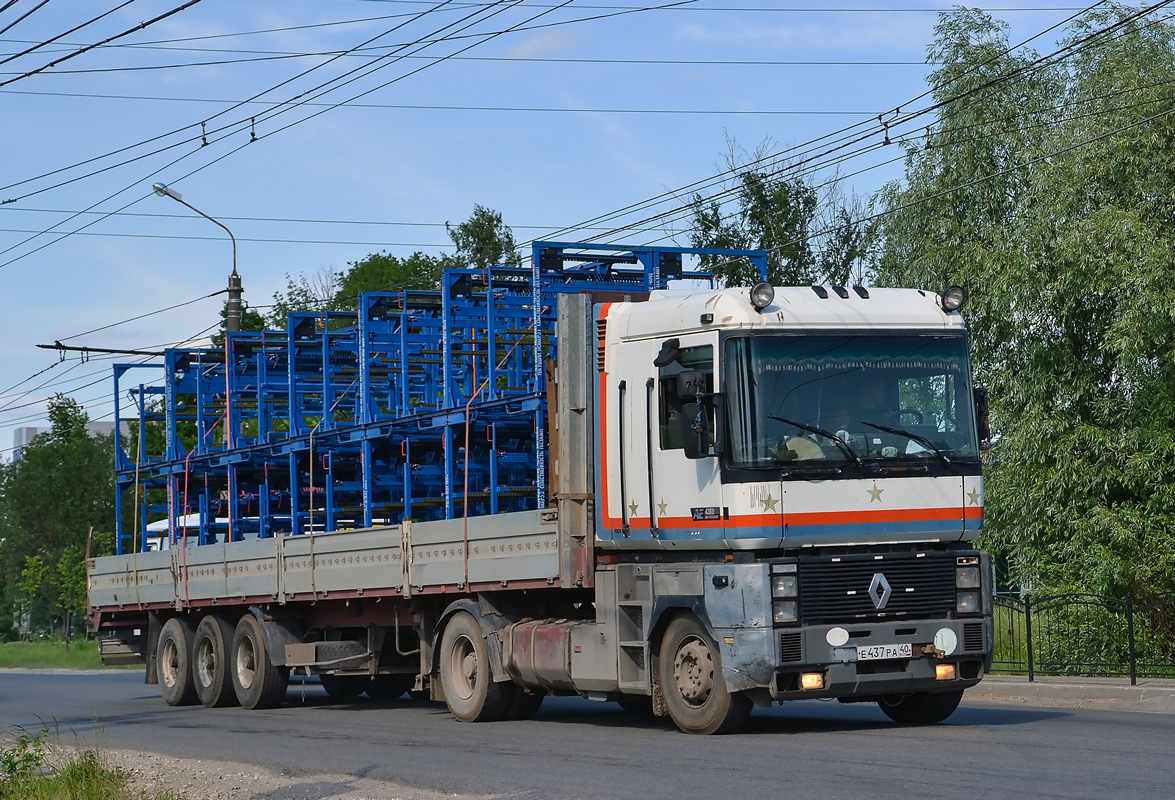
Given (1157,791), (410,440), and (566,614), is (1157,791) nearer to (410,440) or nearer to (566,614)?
(566,614)

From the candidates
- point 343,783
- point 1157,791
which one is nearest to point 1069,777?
point 1157,791

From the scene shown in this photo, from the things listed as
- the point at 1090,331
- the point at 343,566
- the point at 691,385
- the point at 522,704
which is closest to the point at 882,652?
the point at 691,385

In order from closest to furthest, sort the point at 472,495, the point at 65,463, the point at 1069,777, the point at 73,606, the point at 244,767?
the point at 1069,777
the point at 244,767
the point at 472,495
the point at 73,606
the point at 65,463

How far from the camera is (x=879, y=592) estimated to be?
1251 cm

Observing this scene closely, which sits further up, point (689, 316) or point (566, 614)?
point (689, 316)

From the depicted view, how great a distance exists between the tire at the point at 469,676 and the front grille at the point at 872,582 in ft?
13.3

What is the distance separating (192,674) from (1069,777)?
551 inches

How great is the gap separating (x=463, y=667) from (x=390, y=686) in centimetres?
513

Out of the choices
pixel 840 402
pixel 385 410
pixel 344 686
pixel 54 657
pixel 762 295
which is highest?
pixel 385 410

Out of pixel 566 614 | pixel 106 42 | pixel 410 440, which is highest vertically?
pixel 106 42

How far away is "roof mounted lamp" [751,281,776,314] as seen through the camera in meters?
12.5

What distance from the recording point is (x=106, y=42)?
17.0m

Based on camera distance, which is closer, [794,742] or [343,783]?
[343,783]

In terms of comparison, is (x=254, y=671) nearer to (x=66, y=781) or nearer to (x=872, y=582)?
(x=66, y=781)
